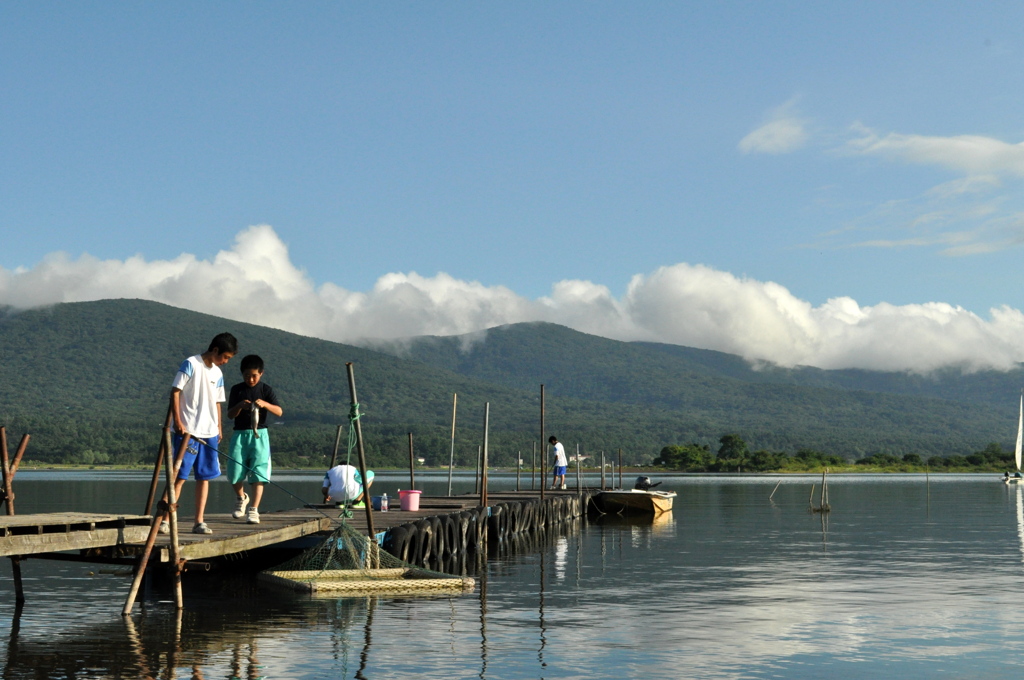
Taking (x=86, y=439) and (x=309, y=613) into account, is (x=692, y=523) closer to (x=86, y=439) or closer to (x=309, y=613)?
(x=309, y=613)

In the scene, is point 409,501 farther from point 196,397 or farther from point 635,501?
point 635,501

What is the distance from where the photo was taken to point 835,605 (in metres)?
19.4

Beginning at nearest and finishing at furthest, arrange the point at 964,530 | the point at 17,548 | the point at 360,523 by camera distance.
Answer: the point at 17,548, the point at 360,523, the point at 964,530

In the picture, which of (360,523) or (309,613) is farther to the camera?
(360,523)

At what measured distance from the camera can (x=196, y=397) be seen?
1573 centimetres

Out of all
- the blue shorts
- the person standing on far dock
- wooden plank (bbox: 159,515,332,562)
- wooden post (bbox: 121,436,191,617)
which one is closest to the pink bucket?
wooden plank (bbox: 159,515,332,562)

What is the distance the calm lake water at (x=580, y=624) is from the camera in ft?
44.4

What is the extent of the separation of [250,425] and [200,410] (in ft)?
7.60

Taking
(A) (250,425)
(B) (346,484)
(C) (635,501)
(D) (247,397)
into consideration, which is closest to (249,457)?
(A) (250,425)

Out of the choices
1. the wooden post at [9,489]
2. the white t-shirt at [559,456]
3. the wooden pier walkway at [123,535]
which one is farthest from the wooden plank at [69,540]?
the white t-shirt at [559,456]

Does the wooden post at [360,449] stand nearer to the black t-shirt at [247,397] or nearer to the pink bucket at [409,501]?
the black t-shirt at [247,397]

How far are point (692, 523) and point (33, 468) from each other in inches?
6566

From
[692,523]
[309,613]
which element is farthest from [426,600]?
[692,523]

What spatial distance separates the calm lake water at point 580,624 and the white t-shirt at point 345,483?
328 centimetres
